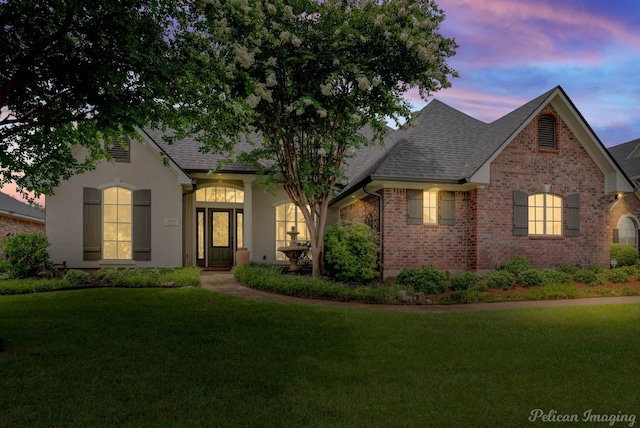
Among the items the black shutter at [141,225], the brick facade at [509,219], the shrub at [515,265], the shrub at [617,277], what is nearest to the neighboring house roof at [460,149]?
the brick facade at [509,219]

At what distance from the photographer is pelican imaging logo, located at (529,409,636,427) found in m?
3.50

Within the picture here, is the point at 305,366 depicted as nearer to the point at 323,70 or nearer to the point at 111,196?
the point at 323,70

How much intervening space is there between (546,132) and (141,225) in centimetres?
1440

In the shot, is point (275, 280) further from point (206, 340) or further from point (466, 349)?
point (466, 349)

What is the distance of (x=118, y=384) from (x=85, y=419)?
83 cm

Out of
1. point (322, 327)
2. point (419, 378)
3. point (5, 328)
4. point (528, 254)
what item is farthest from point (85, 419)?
point (528, 254)

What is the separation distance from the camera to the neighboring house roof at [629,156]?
22.0 meters

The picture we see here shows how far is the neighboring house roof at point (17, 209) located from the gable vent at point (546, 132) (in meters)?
24.0

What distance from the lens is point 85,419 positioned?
347cm

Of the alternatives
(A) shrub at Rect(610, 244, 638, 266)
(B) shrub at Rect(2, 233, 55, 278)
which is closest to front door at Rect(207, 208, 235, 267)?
(B) shrub at Rect(2, 233, 55, 278)

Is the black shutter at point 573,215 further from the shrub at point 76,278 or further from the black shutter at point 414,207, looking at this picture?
the shrub at point 76,278

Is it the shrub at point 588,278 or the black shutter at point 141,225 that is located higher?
the black shutter at point 141,225

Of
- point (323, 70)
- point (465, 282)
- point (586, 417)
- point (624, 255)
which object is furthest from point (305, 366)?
point (624, 255)

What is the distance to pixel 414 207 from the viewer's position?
1340 cm
